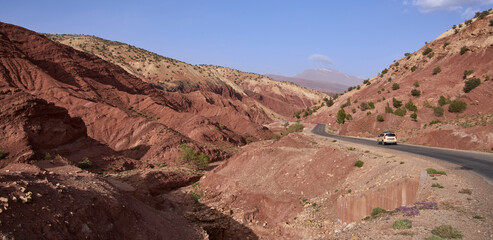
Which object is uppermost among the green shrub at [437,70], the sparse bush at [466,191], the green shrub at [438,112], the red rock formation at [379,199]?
the green shrub at [437,70]

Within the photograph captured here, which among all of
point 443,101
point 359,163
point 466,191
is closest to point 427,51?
point 443,101

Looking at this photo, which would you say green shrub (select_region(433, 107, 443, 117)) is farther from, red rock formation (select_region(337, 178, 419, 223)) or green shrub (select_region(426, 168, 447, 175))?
red rock formation (select_region(337, 178, 419, 223))

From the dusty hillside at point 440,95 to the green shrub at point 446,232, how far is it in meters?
18.2

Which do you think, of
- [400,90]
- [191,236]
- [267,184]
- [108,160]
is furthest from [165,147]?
[400,90]

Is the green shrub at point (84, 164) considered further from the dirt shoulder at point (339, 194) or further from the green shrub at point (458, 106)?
the green shrub at point (458, 106)

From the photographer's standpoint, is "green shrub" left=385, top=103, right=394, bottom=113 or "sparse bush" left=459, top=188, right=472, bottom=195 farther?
"green shrub" left=385, top=103, right=394, bottom=113

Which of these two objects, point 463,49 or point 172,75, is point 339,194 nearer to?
point 463,49

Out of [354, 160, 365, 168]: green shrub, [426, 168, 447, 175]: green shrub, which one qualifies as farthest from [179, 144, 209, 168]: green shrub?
[426, 168, 447, 175]: green shrub

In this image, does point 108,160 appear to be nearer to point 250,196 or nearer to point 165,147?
point 165,147

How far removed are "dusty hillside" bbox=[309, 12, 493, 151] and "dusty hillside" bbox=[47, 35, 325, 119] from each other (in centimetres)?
4172

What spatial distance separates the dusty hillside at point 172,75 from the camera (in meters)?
87.4

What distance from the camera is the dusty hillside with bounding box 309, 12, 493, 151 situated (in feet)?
87.3

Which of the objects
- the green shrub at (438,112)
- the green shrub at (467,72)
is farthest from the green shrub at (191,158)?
the green shrub at (467,72)

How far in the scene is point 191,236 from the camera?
47.0 feet
